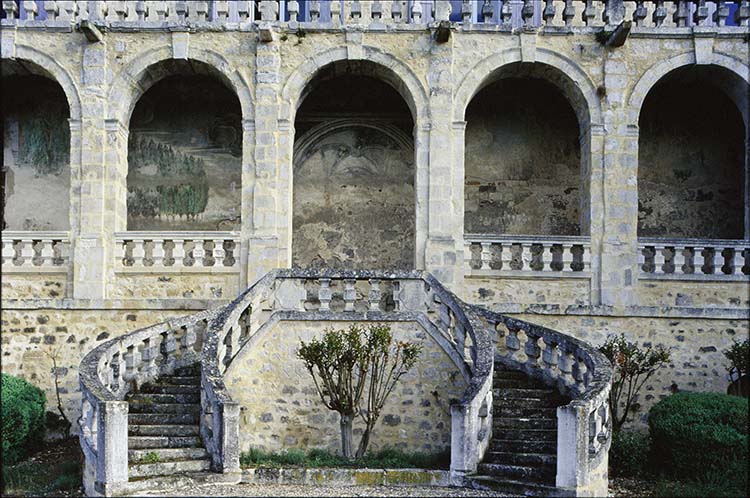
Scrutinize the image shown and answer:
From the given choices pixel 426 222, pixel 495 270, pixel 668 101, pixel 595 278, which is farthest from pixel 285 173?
pixel 668 101

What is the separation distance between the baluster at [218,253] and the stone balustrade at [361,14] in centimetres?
330

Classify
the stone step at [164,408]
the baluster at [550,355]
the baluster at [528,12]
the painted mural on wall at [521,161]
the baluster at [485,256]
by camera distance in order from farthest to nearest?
the painted mural on wall at [521,161]
the baluster at [528,12]
the baluster at [485,256]
the baluster at [550,355]
the stone step at [164,408]

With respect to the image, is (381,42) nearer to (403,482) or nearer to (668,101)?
(668,101)

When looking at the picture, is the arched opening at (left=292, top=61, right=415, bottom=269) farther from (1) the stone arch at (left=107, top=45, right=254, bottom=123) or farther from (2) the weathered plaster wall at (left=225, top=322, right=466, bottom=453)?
(2) the weathered plaster wall at (left=225, top=322, right=466, bottom=453)

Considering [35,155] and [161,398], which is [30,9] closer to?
[35,155]

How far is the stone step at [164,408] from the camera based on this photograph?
11.3 meters

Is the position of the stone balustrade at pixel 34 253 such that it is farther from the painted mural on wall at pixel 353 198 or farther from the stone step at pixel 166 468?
the stone step at pixel 166 468

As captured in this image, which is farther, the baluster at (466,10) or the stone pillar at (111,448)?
the baluster at (466,10)

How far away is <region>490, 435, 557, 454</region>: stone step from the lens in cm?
1047

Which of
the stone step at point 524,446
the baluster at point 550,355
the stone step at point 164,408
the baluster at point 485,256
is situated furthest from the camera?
the baluster at point 485,256

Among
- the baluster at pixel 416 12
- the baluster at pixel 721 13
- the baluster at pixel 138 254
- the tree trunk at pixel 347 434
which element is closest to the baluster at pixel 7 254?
the baluster at pixel 138 254

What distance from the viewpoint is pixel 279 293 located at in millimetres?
12461

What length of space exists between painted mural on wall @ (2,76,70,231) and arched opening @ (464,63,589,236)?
22.9 feet

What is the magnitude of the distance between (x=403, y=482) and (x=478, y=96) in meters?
8.51
